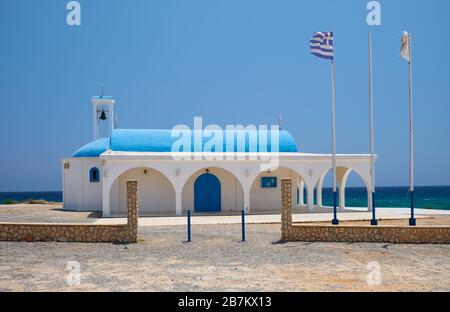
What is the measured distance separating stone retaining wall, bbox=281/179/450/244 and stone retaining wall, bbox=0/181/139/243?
479 cm

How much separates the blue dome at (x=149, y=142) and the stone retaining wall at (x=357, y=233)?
12504 mm

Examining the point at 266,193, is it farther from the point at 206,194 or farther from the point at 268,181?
the point at 206,194

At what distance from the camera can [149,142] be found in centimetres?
2792

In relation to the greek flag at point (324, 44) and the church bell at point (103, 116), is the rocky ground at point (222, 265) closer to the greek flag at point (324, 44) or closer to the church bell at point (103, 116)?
the greek flag at point (324, 44)

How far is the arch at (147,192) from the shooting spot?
25.5m

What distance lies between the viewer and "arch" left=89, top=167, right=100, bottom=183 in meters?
27.1

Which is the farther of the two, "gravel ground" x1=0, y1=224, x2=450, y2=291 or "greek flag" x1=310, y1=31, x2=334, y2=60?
"greek flag" x1=310, y1=31, x2=334, y2=60

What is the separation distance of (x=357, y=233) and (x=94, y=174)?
1590cm

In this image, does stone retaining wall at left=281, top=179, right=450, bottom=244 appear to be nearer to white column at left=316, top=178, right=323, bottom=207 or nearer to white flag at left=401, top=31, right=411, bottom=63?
white flag at left=401, top=31, right=411, bottom=63

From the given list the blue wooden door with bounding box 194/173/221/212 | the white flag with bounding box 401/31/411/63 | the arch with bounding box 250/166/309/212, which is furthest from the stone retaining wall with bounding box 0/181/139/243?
the arch with bounding box 250/166/309/212

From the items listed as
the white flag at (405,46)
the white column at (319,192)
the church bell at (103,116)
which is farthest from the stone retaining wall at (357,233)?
the church bell at (103,116)

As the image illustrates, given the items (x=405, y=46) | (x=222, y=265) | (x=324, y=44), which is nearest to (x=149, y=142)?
(x=324, y=44)
